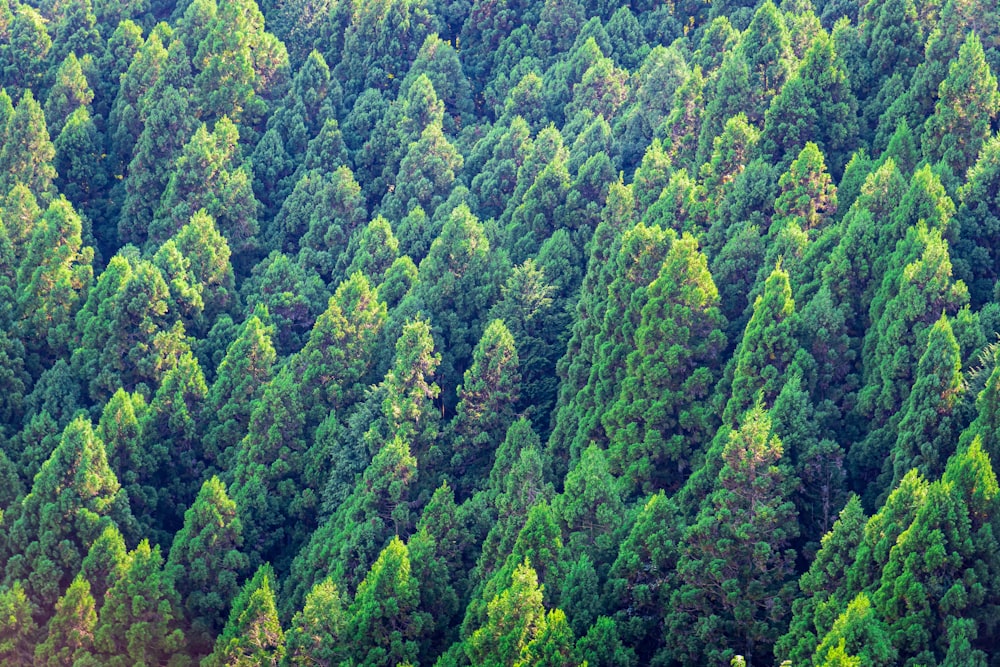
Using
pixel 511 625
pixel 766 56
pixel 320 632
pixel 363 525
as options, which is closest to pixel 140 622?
pixel 320 632

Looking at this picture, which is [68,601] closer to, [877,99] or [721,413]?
[721,413]

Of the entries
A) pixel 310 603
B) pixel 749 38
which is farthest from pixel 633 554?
pixel 749 38

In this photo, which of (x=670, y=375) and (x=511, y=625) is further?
(x=670, y=375)

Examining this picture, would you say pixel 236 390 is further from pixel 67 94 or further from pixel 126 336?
pixel 67 94

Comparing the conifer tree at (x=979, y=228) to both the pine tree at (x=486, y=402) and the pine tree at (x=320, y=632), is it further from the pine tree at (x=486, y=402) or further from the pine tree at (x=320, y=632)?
A: the pine tree at (x=320, y=632)

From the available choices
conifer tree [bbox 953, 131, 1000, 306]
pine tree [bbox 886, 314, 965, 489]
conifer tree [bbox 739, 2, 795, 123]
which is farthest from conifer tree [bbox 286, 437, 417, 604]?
conifer tree [bbox 739, 2, 795, 123]

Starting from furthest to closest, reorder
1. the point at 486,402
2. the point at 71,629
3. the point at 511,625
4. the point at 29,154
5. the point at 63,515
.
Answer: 1. the point at 29,154
2. the point at 486,402
3. the point at 63,515
4. the point at 71,629
5. the point at 511,625
